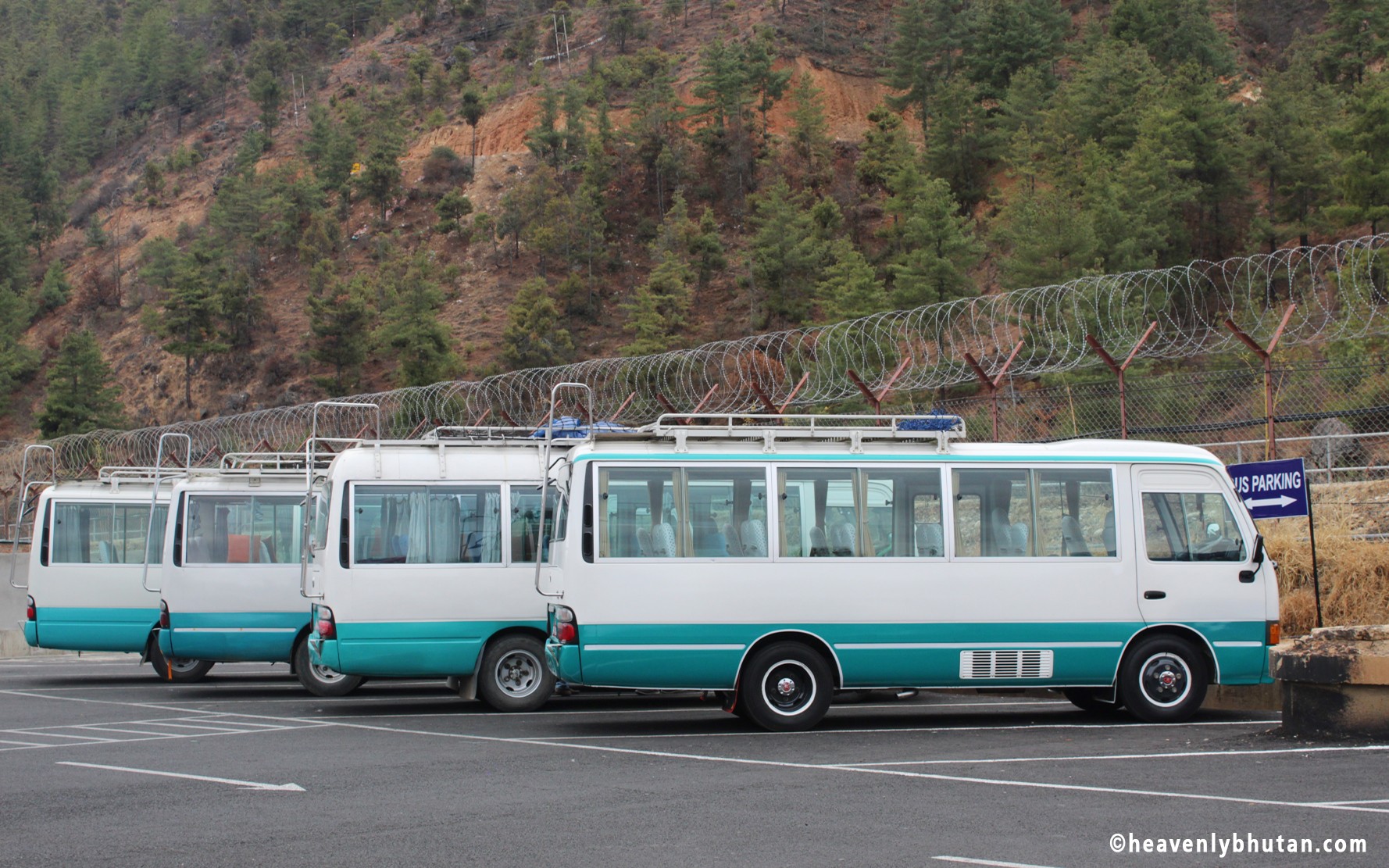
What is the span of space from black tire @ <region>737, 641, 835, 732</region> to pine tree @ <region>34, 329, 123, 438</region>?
53.5m

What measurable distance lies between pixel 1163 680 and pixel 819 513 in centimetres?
331

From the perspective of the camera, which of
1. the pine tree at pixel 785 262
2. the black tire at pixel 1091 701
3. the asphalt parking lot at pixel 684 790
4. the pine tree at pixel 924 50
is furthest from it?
the pine tree at pixel 924 50

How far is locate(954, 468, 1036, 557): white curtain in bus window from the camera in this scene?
11.4 metres

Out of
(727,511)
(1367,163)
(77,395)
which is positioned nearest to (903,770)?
(727,511)

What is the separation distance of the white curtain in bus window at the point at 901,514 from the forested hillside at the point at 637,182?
30688mm

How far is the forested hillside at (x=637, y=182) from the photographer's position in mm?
48000

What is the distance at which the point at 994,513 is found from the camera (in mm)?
11469

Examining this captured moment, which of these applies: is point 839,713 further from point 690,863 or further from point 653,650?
point 690,863

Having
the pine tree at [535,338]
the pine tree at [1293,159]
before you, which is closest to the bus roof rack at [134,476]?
the pine tree at [535,338]

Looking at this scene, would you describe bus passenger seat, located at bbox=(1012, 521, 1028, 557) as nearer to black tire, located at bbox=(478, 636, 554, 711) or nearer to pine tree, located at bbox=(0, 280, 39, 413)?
black tire, located at bbox=(478, 636, 554, 711)

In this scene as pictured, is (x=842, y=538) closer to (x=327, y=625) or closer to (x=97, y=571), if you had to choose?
(x=327, y=625)

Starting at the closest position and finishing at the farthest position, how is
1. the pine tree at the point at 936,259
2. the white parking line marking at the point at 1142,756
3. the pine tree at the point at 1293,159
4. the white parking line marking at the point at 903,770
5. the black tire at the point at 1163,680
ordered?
the white parking line marking at the point at 903,770, the white parking line marking at the point at 1142,756, the black tire at the point at 1163,680, the pine tree at the point at 936,259, the pine tree at the point at 1293,159

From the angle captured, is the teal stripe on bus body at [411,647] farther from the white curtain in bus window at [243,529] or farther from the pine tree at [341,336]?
the pine tree at [341,336]

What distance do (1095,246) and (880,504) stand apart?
33.2m
